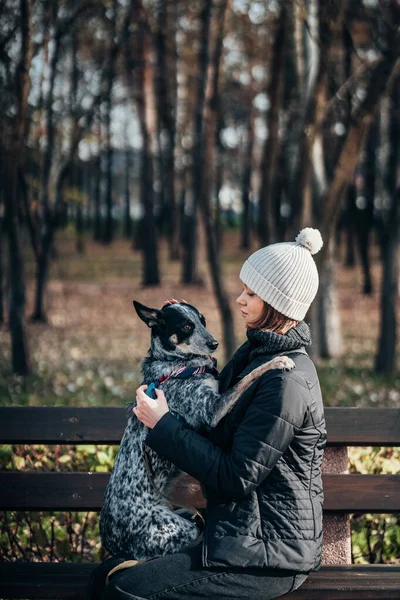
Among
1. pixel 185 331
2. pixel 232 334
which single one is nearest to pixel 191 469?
pixel 185 331

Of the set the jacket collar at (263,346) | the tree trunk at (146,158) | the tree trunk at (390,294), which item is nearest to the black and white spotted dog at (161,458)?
the jacket collar at (263,346)

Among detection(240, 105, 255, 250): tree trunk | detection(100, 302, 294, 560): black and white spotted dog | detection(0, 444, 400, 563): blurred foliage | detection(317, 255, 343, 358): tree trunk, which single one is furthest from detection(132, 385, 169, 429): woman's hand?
detection(240, 105, 255, 250): tree trunk

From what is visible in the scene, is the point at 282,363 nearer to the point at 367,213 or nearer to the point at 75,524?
the point at 75,524

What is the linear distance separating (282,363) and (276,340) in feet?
0.48

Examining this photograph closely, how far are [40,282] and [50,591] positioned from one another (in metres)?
16.7

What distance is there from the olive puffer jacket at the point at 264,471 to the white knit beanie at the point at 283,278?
143 mm

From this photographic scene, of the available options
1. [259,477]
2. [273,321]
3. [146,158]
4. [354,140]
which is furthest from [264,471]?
[146,158]

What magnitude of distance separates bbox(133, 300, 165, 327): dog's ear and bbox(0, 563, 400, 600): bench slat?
1220 millimetres

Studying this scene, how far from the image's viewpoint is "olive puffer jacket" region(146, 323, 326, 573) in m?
3.43

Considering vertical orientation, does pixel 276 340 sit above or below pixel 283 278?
below

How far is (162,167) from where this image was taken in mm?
37719

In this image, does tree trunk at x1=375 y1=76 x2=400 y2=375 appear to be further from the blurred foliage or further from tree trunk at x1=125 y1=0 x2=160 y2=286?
tree trunk at x1=125 y1=0 x2=160 y2=286

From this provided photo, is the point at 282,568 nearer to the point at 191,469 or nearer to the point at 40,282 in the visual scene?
the point at 191,469

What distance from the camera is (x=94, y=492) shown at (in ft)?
14.5
